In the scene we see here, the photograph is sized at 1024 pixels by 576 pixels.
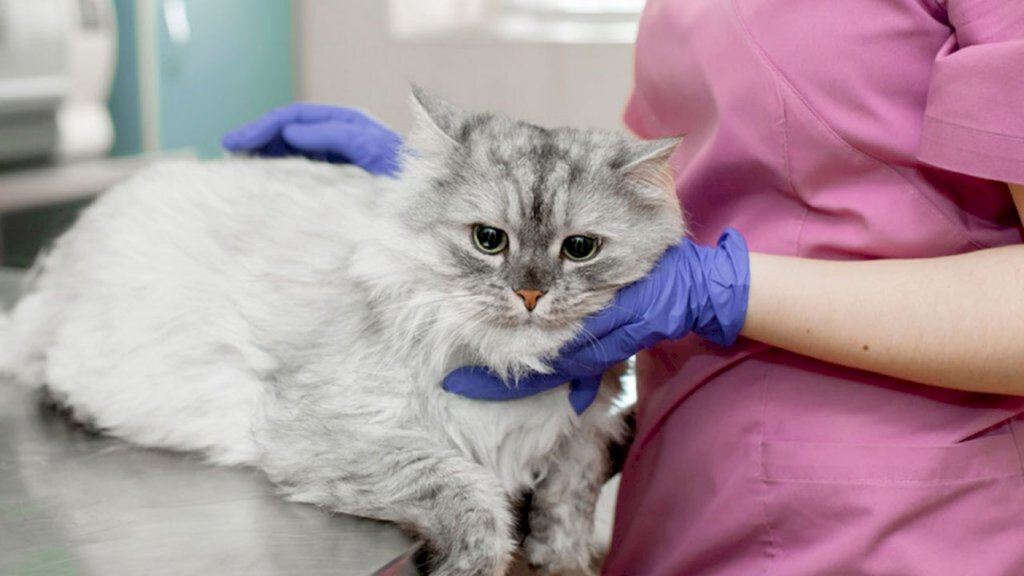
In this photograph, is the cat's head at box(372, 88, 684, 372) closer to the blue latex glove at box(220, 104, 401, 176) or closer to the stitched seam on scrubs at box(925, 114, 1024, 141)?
the stitched seam on scrubs at box(925, 114, 1024, 141)

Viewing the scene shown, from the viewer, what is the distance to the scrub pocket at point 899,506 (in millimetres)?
1314

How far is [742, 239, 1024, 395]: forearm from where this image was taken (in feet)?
4.02

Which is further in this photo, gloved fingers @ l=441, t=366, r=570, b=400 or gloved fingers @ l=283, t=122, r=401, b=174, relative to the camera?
gloved fingers @ l=283, t=122, r=401, b=174

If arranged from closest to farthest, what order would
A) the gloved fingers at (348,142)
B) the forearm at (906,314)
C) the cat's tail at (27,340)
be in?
the forearm at (906,314), the cat's tail at (27,340), the gloved fingers at (348,142)

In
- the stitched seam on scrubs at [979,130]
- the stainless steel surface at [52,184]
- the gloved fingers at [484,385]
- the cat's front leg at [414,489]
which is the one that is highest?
the stitched seam on scrubs at [979,130]

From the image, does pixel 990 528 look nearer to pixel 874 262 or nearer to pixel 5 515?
pixel 874 262

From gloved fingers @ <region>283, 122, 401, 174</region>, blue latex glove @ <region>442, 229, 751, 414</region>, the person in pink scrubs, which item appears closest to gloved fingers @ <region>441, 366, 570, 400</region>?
blue latex glove @ <region>442, 229, 751, 414</region>

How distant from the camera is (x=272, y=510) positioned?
1.23m

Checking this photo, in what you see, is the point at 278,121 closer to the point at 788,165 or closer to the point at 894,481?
the point at 788,165

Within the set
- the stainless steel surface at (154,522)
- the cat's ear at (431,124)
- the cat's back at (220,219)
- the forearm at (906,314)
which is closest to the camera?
the stainless steel surface at (154,522)

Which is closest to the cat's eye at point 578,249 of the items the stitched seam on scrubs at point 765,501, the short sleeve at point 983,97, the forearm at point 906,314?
the forearm at point 906,314

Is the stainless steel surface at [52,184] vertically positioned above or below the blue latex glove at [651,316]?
below

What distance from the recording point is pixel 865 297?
1.28 metres

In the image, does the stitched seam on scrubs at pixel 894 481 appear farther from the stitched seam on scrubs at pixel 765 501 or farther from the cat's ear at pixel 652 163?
the cat's ear at pixel 652 163
